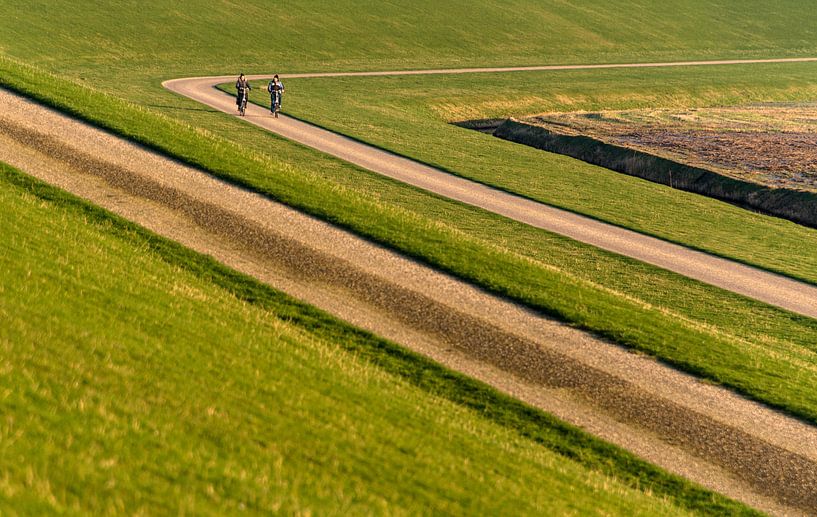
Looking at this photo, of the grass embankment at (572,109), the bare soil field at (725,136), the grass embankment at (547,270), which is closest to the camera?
the grass embankment at (547,270)

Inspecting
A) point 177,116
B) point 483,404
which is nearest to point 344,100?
point 177,116

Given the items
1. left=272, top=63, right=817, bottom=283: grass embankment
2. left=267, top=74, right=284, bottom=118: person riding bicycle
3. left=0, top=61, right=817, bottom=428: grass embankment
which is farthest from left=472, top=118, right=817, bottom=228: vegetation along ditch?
left=0, top=61, right=817, bottom=428: grass embankment

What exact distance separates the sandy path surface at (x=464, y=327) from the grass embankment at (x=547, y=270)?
0.88m

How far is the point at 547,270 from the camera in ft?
87.4

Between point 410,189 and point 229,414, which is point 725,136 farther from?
point 229,414

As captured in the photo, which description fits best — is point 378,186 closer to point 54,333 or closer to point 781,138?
point 54,333

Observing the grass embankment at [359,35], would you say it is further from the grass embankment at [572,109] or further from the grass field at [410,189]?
the grass embankment at [572,109]

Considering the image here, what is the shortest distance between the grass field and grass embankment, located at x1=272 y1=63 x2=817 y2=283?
0.23 m

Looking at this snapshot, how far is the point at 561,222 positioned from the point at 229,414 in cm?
2481

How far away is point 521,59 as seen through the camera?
305ft

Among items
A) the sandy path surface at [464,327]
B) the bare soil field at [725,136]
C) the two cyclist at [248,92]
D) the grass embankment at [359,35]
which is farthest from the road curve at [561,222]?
the grass embankment at [359,35]

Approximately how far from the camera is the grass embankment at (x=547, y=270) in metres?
22.4

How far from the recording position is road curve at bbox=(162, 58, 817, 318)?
3097 cm

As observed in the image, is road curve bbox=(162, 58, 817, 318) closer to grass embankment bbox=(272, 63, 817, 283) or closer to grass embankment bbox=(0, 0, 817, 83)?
grass embankment bbox=(272, 63, 817, 283)
